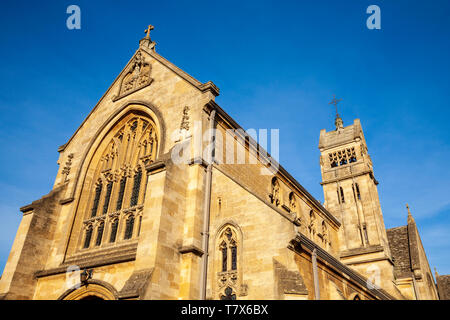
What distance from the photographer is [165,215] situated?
39.6 feet

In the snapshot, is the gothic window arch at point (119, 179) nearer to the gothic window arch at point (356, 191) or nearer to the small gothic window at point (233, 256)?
the small gothic window at point (233, 256)

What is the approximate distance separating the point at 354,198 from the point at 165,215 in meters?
21.0

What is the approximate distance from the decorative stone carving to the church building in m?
0.07

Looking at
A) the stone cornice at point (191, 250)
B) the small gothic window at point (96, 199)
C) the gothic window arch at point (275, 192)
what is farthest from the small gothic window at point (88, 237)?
the gothic window arch at point (275, 192)

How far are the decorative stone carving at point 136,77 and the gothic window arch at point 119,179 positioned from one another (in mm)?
1390

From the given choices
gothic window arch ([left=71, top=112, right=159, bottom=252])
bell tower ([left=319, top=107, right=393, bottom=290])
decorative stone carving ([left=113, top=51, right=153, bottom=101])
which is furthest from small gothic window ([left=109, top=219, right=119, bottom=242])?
bell tower ([left=319, top=107, right=393, bottom=290])

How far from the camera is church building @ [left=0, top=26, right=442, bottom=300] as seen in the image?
11.6m

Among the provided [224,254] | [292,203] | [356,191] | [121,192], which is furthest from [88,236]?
[356,191]

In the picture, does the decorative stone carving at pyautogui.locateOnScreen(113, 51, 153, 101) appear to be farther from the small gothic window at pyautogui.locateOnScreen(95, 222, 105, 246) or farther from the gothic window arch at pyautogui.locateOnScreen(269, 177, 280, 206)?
the gothic window arch at pyautogui.locateOnScreen(269, 177, 280, 206)

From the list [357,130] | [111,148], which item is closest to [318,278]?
[111,148]

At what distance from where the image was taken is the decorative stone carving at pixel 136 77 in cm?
1823

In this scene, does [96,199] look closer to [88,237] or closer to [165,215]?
[88,237]
